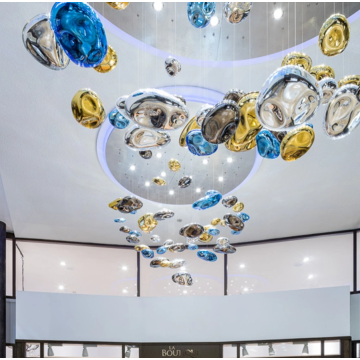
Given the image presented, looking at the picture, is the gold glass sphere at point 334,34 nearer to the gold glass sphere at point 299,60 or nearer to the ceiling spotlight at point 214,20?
the gold glass sphere at point 299,60

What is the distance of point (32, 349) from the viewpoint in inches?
297

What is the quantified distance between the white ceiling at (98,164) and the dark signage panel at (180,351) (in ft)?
7.38

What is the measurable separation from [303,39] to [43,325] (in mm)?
7106

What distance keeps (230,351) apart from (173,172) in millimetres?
4419

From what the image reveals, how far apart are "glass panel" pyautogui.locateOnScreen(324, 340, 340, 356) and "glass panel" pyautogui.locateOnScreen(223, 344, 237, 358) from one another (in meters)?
1.76

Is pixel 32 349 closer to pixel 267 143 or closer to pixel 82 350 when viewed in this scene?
pixel 82 350

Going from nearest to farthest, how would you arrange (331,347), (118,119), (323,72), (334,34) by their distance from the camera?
(334,34)
(323,72)
(118,119)
(331,347)

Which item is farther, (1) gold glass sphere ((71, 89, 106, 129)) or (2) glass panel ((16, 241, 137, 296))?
(2) glass panel ((16, 241, 137, 296))

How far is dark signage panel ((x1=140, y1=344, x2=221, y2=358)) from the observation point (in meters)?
7.69

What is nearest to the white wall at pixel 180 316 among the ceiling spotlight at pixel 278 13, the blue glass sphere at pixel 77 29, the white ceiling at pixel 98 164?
the white ceiling at pixel 98 164

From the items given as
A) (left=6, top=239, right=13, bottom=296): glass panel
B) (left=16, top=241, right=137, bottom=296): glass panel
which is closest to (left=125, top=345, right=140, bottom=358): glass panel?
(left=16, top=241, right=137, bottom=296): glass panel

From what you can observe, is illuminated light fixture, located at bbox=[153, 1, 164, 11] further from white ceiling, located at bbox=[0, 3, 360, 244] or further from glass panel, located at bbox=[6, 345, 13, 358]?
glass panel, located at bbox=[6, 345, 13, 358]

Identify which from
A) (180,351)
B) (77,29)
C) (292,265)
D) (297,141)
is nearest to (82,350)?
(180,351)

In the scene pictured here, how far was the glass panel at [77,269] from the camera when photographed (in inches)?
323
